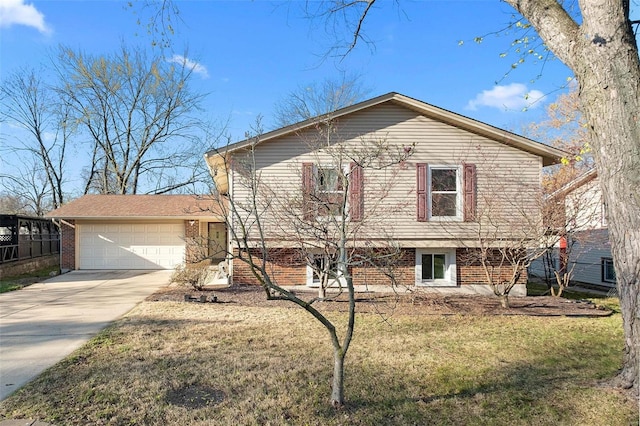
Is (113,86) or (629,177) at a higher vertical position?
(113,86)

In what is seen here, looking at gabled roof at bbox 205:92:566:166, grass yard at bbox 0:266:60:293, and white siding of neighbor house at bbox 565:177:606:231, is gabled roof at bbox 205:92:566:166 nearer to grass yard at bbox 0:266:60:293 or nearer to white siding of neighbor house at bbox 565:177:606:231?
white siding of neighbor house at bbox 565:177:606:231

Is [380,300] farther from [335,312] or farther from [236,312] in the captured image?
[236,312]

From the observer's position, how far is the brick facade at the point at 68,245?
15477 millimetres

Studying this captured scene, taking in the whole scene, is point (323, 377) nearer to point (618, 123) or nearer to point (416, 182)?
point (618, 123)

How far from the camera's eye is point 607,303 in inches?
393

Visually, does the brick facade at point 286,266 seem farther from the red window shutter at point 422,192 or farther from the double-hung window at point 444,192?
the double-hung window at point 444,192

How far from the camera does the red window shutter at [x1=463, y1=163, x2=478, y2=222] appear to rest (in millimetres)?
10445

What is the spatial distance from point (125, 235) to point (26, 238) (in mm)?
4619

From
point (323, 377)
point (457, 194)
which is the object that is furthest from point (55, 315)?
point (457, 194)

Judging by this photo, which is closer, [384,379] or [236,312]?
[384,379]

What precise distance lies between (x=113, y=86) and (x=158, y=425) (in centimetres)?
2742

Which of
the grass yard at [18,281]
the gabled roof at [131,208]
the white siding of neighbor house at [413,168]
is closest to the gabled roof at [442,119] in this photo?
the white siding of neighbor house at [413,168]

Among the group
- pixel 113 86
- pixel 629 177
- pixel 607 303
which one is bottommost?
pixel 607 303

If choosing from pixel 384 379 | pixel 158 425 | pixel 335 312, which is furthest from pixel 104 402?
pixel 335 312
